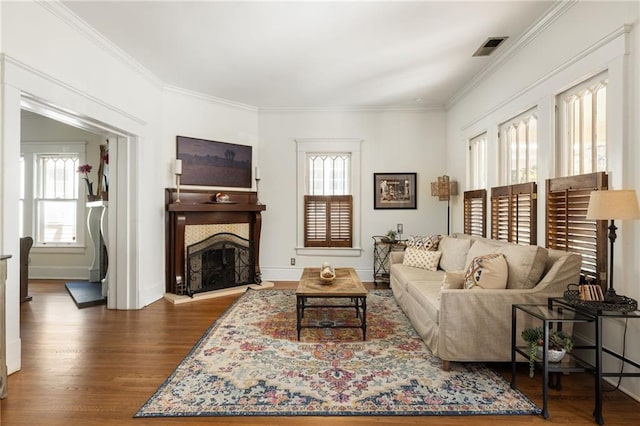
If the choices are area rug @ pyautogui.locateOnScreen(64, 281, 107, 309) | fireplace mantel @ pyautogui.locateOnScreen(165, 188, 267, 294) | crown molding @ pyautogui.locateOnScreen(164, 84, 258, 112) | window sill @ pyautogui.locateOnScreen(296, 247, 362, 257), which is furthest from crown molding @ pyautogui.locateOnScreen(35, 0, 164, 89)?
window sill @ pyautogui.locateOnScreen(296, 247, 362, 257)

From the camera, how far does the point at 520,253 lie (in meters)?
2.72

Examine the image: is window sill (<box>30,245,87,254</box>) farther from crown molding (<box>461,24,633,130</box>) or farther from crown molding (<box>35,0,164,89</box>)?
crown molding (<box>461,24,633,130</box>)

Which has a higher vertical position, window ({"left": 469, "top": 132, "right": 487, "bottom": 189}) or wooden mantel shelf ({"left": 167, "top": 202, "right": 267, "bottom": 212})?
window ({"left": 469, "top": 132, "right": 487, "bottom": 189})

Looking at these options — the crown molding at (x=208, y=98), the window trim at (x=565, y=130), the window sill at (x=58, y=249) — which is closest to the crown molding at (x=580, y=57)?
the window trim at (x=565, y=130)

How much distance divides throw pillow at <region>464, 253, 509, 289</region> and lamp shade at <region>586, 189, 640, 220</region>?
0.79 m

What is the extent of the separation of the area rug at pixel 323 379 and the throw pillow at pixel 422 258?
41.7 inches

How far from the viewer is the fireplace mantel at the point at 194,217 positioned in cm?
470

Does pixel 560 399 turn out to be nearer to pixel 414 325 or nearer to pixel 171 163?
pixel 414 325

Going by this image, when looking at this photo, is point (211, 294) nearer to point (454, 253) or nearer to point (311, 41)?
point (454, 253)

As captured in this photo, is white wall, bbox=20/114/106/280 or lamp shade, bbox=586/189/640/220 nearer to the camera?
lamp shade, bbox=586/189/640/220

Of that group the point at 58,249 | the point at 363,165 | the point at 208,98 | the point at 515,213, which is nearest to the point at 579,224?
the point at 515,213

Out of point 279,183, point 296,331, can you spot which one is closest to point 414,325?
point 296,331

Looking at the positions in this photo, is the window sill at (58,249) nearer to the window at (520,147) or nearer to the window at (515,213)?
the window at (515,213)

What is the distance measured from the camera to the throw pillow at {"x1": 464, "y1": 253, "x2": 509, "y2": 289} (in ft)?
8.70
